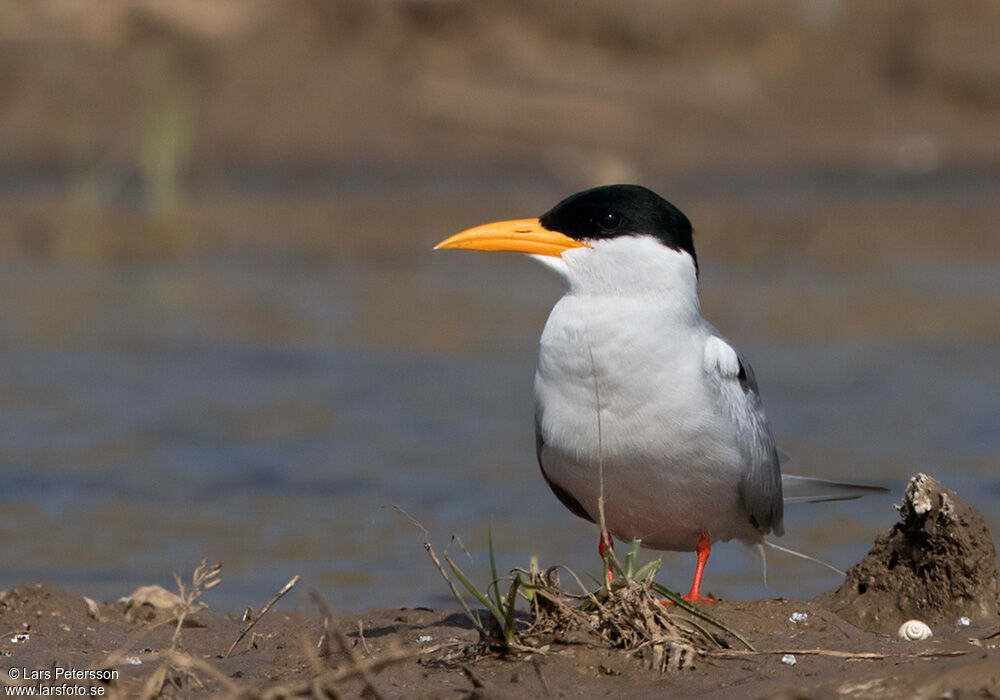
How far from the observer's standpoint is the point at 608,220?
553 cm

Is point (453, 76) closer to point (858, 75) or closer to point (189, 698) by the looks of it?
point (858, 75)

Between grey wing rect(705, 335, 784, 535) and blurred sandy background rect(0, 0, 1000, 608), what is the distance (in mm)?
1025

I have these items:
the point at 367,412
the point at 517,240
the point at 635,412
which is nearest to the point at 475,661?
the point at 635,412

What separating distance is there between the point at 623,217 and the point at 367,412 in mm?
4785

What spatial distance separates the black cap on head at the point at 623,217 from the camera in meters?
5.50

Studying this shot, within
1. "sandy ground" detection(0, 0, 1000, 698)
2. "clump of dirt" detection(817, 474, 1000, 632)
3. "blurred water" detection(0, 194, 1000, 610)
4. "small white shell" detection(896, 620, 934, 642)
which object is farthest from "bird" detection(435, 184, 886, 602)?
"sandy ground" detection(0, 0, 1000, 698)

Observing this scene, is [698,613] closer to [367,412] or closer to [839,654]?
[839,654]

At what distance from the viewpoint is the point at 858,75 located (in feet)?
61.9

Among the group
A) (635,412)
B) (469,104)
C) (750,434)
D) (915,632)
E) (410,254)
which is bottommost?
(915,632)

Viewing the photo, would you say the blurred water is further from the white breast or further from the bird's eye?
the bird's eye

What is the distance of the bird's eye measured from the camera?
18.1 ft

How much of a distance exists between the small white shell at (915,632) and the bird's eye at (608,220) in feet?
5.27

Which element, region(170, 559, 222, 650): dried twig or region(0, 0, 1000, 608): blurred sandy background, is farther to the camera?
region(0, 0, 1000, 608): blurred sandy background

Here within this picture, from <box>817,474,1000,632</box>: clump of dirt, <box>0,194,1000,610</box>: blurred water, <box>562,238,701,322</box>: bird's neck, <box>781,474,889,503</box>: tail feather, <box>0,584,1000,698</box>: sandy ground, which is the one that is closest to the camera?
<box>0,584,1000,698</box>: sandy ground
